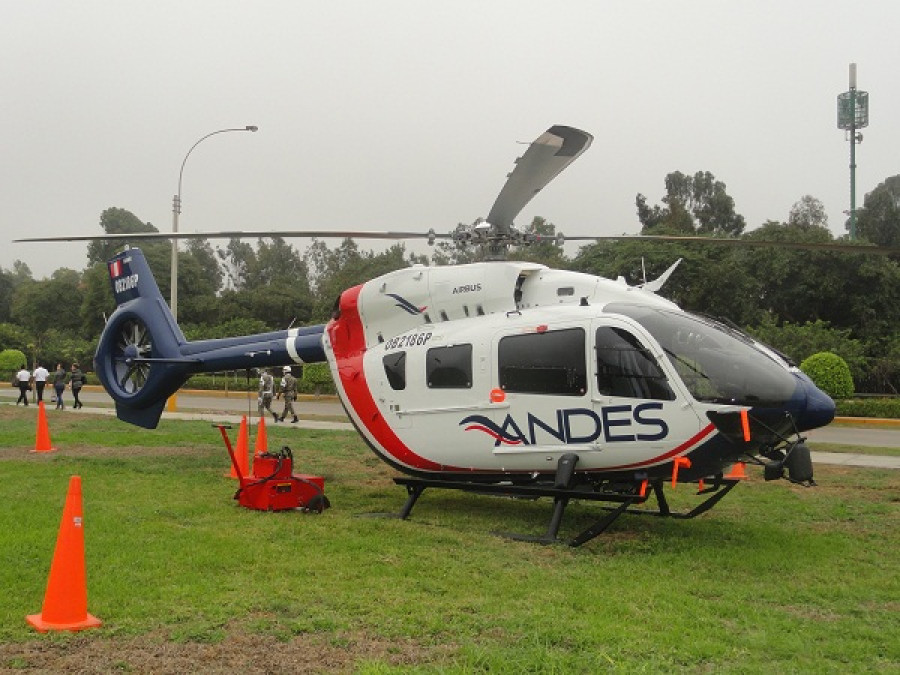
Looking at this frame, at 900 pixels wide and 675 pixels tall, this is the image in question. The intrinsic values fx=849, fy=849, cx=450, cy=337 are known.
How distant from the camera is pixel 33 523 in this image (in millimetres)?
8422

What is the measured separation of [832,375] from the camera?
24766 millimetres

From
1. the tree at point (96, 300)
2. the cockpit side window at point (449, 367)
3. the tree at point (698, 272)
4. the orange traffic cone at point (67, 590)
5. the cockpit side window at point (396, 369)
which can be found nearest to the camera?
the orange traffic cone at point (67, 590)

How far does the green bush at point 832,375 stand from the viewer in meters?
24.8

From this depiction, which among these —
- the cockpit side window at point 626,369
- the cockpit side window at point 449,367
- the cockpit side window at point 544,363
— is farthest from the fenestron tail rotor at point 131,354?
the cockpit side window at point 626,369

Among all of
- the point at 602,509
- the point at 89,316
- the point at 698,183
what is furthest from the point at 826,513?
the point at 89,316

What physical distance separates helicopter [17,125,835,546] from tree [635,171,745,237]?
39.4m

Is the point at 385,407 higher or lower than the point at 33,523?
higher

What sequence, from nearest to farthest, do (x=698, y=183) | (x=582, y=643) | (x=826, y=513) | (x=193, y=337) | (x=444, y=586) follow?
(x=582, y=643), (x=444, y=586), (x=826, y=513), (x=193, y=337), (x=698, y=183)

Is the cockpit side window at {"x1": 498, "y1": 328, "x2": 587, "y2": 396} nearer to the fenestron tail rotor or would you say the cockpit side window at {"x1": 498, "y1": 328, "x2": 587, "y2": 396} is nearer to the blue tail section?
the blue tail section

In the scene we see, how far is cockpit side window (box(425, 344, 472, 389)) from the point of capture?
361 inches

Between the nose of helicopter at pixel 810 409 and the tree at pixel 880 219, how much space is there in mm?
43902

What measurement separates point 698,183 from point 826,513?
152ft

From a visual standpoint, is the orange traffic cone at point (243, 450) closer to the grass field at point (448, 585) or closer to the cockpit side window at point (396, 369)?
the grass field at point (448, 585)

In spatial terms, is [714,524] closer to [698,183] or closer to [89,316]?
[698,183]
